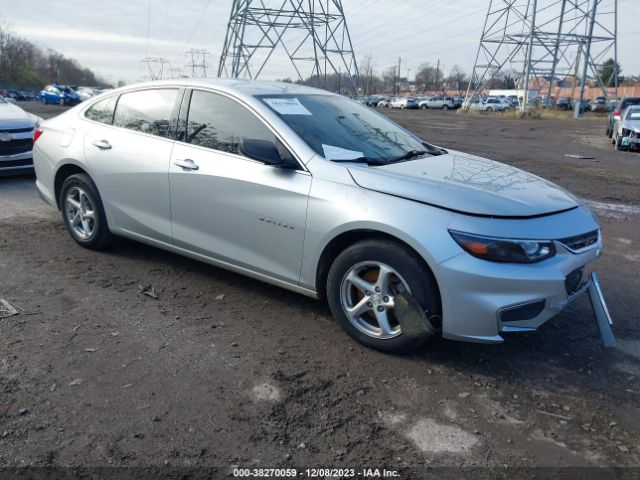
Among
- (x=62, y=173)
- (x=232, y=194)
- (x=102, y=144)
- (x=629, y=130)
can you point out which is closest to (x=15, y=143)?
(x=62, y=173)

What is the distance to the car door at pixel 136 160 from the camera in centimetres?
460

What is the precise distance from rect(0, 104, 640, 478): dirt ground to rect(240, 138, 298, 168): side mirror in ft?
3.69

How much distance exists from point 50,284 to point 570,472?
393 centimetres

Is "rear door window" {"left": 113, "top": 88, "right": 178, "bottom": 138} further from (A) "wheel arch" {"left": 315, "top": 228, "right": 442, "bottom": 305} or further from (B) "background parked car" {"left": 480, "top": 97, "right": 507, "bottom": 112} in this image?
(B) "background parked car" {"left": 480, "top": 97, "right": 507, "bottom": 112}

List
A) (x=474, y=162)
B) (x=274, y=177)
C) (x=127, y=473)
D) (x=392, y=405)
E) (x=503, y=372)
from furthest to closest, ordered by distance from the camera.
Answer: (x=474, y=162) < (x=274, y=177) < (x=503, y=372) < (x=392, y=405) < (x=127, y=473)

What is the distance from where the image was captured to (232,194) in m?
4.11

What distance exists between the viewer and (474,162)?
4.57 m

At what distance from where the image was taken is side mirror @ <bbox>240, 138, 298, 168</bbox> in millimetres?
3844

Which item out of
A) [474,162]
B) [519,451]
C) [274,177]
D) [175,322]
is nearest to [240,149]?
[274,177]

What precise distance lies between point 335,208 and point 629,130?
1656 cm

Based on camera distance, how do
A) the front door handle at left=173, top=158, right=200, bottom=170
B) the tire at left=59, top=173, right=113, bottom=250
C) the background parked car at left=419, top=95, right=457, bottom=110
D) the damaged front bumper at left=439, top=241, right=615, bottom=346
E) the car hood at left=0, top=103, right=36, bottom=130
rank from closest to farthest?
1. the damaged front bumper at left=439, top=241, right=615, bottom=346
2. the front door handle at left=173, top=158, right=200, bottom=170
3. the tire at left=59, top=173, right=113, bottom=250
4. the car hood at left=0, top=103, right=36, bottom=130
5. the background parked car at left=419, top=95, right=457, bottom=110

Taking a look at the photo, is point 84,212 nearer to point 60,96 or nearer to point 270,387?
point 270,387

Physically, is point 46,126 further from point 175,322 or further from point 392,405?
point 392,405

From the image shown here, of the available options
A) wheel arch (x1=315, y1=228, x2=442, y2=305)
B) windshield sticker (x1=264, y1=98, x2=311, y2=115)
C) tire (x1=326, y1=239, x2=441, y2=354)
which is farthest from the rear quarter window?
tire (x1=326, y1=239, x2=441, y2=354)
